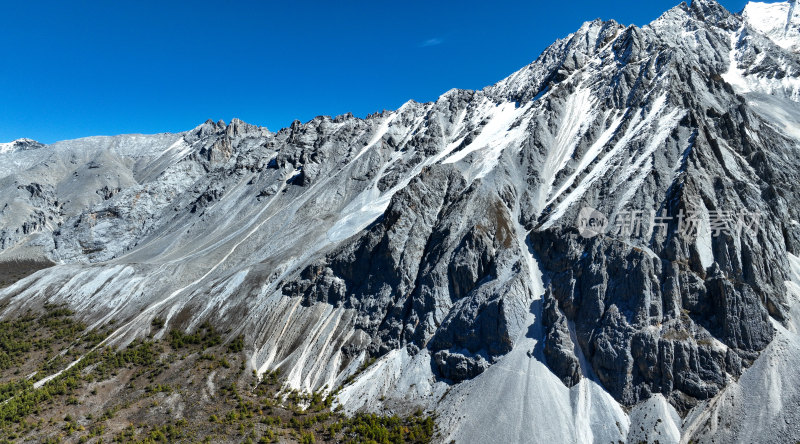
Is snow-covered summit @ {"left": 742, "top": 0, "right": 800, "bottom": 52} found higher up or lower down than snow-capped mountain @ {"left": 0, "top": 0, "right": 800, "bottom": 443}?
higher up

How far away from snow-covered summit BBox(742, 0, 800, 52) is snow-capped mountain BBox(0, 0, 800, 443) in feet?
85.5

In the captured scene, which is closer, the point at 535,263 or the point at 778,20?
the point at 535,263

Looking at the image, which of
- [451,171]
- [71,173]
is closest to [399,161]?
[451,171]

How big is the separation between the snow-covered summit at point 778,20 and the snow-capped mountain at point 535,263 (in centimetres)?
2607

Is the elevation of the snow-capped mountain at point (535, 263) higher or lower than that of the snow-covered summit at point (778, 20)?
lower

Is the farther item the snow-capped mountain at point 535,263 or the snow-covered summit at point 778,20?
the snow-covered summit at point 778,20

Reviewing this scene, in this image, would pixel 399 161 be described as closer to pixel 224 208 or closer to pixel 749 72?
pixel 224 208

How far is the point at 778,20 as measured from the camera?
14525 cm

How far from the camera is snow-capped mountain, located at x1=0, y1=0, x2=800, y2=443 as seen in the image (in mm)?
43906

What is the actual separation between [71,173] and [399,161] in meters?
163

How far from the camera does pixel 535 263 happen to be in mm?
61625

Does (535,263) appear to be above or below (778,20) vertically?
below

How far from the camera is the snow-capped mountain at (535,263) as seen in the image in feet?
144

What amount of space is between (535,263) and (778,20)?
159511mm
